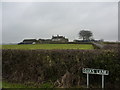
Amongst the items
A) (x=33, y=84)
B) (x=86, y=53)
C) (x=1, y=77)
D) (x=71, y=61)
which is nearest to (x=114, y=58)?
(x=86, y=53)

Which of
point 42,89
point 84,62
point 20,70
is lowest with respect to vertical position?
point 42,89

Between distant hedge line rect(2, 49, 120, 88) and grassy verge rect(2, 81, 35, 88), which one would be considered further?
grassy verge rect(2, 81, 35, 88)

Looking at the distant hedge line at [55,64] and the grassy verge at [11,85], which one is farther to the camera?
the grassy verge at [11,85]

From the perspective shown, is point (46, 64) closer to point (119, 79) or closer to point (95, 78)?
point (95, 78)

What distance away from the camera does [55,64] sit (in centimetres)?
823

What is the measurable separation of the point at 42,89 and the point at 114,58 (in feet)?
12.3

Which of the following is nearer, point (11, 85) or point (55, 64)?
point (11, 85)

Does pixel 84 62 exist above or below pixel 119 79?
above

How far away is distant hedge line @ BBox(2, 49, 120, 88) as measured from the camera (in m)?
7.50

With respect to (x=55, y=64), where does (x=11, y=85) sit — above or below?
below

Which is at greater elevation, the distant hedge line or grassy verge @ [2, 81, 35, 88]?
the distant hedge line

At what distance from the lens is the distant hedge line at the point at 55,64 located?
24.6 feet

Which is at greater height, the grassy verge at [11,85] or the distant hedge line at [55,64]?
the distant hedge line at [55,64]

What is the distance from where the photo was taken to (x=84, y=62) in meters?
7.78
